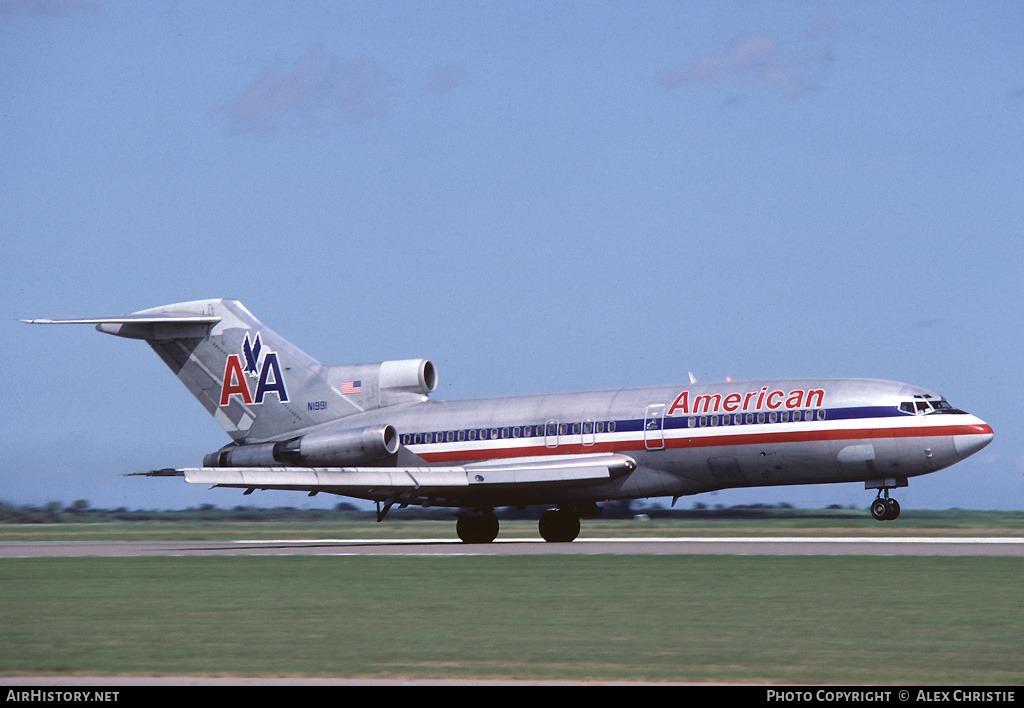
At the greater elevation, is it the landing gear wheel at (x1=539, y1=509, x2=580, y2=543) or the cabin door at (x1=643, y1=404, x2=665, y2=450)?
the cabin door at (x1=643, y1=404, x2=665, y2=450)

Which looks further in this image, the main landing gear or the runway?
the main landing gear

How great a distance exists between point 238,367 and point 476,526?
11.8 metres

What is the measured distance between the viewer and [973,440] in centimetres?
3594

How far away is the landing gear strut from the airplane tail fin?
19.5 metres

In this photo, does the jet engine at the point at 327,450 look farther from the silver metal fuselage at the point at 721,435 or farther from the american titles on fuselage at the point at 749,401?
the american titles on fuselage at the point at 749,401

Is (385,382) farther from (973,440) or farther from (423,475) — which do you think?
(973,440)

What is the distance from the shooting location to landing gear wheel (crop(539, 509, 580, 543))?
134 ft

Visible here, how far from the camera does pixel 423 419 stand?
43.8m

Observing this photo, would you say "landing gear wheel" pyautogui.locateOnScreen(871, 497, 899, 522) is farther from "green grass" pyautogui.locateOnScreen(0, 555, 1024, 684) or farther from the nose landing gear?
"green grass" pyautogui.locateOnScreen(0, 555, 1024, 684)

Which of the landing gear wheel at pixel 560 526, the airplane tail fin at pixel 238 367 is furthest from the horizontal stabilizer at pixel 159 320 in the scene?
the landing gear wheel at pixel 560 526

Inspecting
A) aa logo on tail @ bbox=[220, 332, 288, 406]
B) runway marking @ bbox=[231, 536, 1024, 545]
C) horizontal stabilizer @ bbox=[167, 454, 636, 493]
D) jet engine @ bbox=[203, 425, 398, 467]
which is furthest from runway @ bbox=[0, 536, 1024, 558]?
aa logo on tail @ bbox=[220, 332, 288, 406]

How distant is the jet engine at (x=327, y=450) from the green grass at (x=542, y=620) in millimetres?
14189

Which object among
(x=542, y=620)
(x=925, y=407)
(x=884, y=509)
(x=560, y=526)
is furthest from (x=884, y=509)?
(x=542, y=620)
